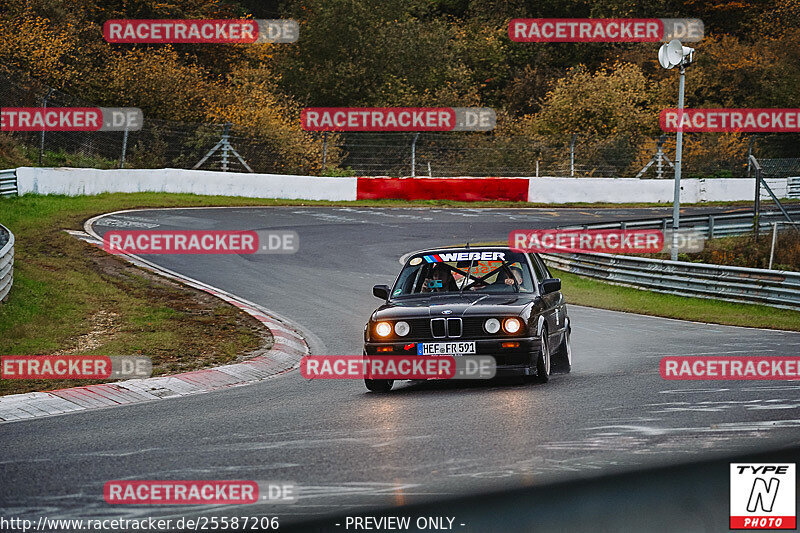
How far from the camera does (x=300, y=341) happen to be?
14.4 meters

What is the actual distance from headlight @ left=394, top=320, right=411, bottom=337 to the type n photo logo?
6883 mm

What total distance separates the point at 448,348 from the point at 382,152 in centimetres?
2852

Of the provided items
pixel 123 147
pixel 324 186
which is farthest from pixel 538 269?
pixel 324 186

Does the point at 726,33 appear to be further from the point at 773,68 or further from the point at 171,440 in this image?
the point at 171,440

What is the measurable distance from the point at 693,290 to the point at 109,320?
41.5ft

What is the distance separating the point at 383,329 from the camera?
998cm

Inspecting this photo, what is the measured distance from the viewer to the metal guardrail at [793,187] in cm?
4103

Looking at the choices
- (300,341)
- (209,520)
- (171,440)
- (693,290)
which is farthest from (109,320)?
(693,290)

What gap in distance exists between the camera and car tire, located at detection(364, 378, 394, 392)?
397 inches
